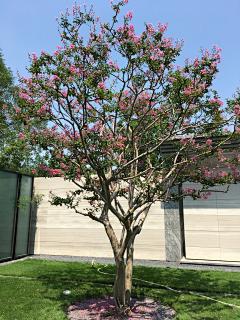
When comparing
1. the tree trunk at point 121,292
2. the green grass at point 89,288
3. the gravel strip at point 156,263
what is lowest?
the gravel strip at point 156,263

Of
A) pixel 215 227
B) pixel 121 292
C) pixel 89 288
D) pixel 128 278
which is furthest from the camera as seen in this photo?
pixel 215 227

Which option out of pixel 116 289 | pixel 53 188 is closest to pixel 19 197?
pixel 53 188

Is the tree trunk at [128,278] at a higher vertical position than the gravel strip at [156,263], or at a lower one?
higher

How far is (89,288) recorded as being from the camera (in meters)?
6.98

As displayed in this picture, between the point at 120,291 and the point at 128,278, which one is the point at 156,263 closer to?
the point at 128,278

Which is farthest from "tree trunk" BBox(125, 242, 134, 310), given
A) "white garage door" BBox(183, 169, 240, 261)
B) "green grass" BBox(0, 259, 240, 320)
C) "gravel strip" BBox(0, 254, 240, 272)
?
"white garage door" BBox(183, 169, 240, 261)

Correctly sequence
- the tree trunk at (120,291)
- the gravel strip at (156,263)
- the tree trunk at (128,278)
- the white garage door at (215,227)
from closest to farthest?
the tree trunk at (120,291) < the tree trunk at (128,278) < the gravel strip at (156,263) < the white garage door at (215,227)

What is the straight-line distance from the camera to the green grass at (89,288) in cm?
536

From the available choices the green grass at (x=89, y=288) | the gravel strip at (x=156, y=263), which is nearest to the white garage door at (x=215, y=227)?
the gravel strip at (x=156, y=263)

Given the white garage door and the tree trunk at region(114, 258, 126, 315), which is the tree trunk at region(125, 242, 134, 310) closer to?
the tree trunk at region(114, 258, 126, 315)

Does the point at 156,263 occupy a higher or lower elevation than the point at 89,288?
lower

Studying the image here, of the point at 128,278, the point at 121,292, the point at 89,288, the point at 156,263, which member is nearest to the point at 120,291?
the point at 121,292

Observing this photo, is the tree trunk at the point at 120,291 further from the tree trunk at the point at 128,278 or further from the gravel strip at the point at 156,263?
the gravel strip at the point at 156,263

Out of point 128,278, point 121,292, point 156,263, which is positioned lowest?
point 156,263
